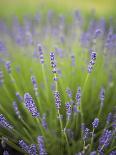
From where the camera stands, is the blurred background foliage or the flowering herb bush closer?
the flowering herb bush

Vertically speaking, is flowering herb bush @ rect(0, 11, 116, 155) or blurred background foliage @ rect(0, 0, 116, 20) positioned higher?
blurred background foliage @ rect(0, 0, 116, 20)

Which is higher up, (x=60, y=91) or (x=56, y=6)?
(x=56, y=6)

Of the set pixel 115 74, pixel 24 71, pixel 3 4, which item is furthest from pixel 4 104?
pixel 3 4

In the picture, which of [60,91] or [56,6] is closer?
[60,91]

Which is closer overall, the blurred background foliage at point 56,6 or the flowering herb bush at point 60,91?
the flowering herb bush at point 60,91

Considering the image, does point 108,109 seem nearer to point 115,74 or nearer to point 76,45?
point 115,74

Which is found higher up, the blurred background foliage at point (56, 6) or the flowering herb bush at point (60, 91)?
the blurred background foliage at point (56, 6)
